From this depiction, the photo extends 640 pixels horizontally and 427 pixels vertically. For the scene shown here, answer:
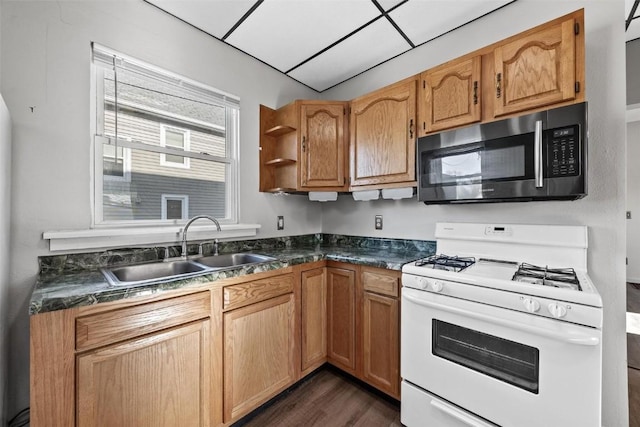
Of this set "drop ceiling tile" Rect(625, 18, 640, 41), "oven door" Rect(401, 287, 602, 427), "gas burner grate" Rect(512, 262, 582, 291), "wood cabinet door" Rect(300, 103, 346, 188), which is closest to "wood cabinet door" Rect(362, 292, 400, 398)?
"oven door" Rect(401, 287, 602, 427)

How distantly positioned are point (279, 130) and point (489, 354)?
206cm

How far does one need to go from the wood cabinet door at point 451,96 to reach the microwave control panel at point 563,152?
40cm

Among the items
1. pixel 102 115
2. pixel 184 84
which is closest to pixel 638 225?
pixel 184 84

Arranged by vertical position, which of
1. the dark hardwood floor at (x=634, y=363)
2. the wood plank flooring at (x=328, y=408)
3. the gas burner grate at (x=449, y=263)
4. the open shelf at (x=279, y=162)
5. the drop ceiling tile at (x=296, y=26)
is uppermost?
the drop ceiling tile at (x=296, y=26)

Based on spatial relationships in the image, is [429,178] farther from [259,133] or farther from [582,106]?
[259,133]

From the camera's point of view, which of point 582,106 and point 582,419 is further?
point 582,106

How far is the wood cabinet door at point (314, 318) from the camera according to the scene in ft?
6.15

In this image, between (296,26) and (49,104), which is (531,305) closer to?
(296,26)

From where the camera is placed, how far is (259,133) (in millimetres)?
2320

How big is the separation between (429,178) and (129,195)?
1919 millimetres

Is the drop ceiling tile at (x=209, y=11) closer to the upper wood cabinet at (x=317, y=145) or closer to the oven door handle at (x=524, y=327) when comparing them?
the upper wood cabinet at (x=317, y=145)

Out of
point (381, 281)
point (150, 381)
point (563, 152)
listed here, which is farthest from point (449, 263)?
point (150, 381)

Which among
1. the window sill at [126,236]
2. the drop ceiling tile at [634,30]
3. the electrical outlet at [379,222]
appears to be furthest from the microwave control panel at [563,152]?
the window sill at [126,236]

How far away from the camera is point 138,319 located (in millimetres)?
1138
